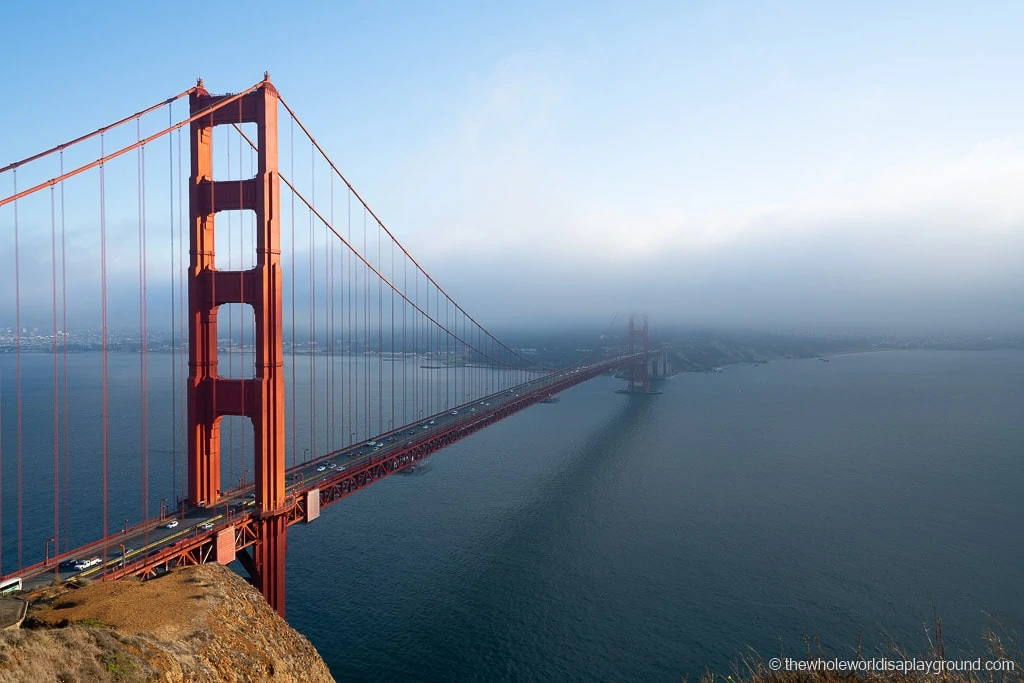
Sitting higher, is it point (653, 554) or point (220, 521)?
point (220, 521)

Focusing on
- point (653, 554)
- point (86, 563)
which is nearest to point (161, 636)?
point (86, 563)

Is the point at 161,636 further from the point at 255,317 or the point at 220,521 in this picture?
the point at 255,317

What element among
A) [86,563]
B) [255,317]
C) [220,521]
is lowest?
[86,563]

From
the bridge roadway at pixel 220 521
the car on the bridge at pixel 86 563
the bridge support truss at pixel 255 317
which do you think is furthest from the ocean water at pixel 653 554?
the car on the bridge at pixel 86 563

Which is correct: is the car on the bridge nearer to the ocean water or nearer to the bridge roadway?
the bridge roadway

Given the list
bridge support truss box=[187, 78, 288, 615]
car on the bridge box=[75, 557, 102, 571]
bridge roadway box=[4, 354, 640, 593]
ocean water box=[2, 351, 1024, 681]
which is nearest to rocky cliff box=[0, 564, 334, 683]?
bridge roadway box=[4, 354, 640, 593]

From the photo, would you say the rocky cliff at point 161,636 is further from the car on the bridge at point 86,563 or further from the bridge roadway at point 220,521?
the car on the bridge at point 86,563
